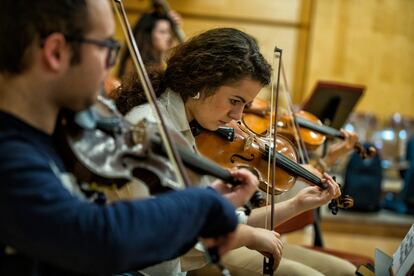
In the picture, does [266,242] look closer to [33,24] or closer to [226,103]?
[226,103]

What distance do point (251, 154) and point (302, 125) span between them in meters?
0.83

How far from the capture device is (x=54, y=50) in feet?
2.95

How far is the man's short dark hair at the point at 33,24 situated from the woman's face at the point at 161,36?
247cm

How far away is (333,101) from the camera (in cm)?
271

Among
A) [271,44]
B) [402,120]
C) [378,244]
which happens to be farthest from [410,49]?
[378,244]

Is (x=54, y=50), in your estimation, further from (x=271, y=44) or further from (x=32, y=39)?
(x=271, y=44)

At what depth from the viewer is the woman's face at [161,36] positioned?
3.39m

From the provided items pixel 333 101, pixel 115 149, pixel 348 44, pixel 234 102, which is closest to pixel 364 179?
pixel 348 44

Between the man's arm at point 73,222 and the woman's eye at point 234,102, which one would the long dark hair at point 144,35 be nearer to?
the woman's eye at point 234,102

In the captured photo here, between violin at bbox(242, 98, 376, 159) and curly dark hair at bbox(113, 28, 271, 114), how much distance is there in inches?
20.7

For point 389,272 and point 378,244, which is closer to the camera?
point 389,272

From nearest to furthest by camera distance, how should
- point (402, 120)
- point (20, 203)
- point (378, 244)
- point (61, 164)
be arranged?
point (20, 203) → point (61, 164) → point (378, 244) → point (402, 120)

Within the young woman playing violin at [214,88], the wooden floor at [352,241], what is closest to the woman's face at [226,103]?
the young woman playing violin at [214,88]

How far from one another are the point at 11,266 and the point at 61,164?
7.4 inches
